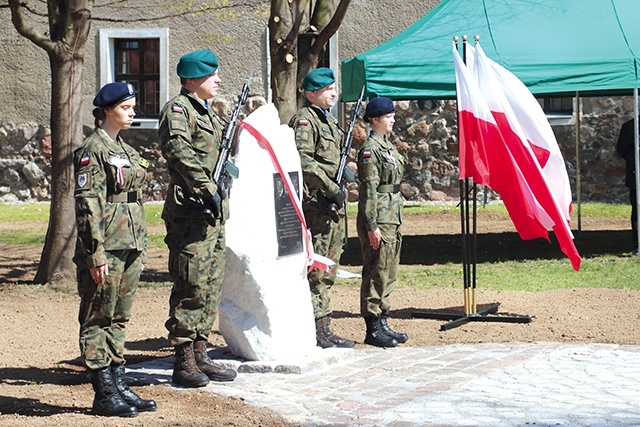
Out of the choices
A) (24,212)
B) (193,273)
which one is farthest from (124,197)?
(24,212)

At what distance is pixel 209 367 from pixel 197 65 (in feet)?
6.49

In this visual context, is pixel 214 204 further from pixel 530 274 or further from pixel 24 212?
pixel 24 212

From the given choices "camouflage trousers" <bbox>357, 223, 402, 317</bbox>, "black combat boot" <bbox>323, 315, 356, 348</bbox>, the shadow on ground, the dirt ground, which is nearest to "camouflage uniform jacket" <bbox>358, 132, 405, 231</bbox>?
"camouflage trousers" <bbox>357, 223, 402, 317</bbox>

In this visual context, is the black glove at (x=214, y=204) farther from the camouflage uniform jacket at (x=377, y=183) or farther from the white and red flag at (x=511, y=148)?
the white and red flag at (x=511, y=148)

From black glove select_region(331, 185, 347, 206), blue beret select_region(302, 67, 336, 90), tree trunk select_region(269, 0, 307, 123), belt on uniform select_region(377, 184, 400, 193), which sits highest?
tree trunk select_region(269, 0, 307, 123)

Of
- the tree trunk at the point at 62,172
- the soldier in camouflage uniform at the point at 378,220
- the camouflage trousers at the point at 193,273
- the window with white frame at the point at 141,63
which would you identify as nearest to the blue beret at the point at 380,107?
the soldier in camouflage uniform at the point at 378,220

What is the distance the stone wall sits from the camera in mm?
20594

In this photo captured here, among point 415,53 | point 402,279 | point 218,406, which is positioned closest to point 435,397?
point 218,406

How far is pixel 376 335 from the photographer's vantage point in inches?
340

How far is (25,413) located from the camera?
6406 millimetres

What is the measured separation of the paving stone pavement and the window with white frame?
A: 14139 millimetres

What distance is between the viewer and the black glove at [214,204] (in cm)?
691

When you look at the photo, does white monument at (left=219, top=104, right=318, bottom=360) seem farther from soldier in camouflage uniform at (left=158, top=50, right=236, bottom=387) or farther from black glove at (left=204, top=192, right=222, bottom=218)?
black glove at (left=204, top=192, right=222, bottom=218)

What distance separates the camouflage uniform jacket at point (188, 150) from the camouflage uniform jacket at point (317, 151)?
3.41ft
